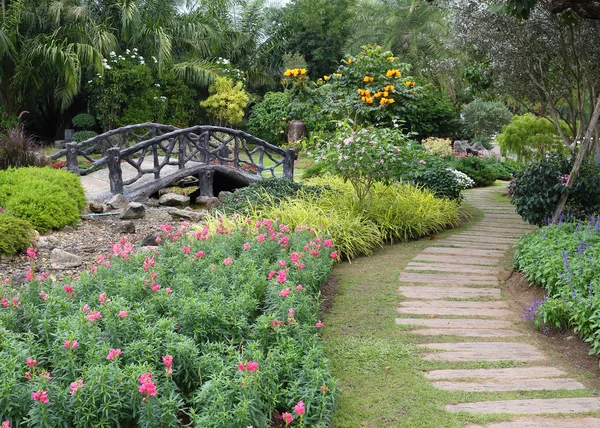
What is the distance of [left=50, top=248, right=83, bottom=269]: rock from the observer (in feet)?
20.4

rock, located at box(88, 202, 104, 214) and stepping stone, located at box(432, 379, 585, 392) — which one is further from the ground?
stepping stone, located at box(432, 379, 585, 392)

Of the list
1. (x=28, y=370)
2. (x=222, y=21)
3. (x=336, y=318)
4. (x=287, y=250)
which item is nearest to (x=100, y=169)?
(x=287, y=250)

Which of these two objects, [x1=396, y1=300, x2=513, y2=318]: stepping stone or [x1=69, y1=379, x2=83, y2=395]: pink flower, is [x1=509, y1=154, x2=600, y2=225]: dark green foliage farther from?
[x1=69, y1=379, x2=83, y2=395]: pink flower

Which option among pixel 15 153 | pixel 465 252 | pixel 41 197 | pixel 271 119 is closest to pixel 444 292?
pixel 465 252

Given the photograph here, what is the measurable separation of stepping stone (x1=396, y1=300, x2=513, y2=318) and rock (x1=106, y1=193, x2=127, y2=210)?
6085mm

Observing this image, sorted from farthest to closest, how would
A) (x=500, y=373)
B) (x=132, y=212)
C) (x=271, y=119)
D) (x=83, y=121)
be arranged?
(x=271, y=119) → (x=83, y=121) → (x=132, y=212) → (x=500, y=373)

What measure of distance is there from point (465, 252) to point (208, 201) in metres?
5.65

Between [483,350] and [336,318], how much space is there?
116 cm

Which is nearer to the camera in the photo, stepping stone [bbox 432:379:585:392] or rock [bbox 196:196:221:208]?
stepping stone [bbox 432:379:585:392]

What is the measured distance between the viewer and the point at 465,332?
4.43 m

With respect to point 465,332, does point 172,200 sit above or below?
below

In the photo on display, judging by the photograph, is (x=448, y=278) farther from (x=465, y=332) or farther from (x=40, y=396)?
(x=40, y=396)

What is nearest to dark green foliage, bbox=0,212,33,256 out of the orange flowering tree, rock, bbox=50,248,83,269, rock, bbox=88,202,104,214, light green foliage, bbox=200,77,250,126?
rock, bbox=50,248,83,269

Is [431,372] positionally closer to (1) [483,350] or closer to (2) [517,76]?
(1) [483,350]
